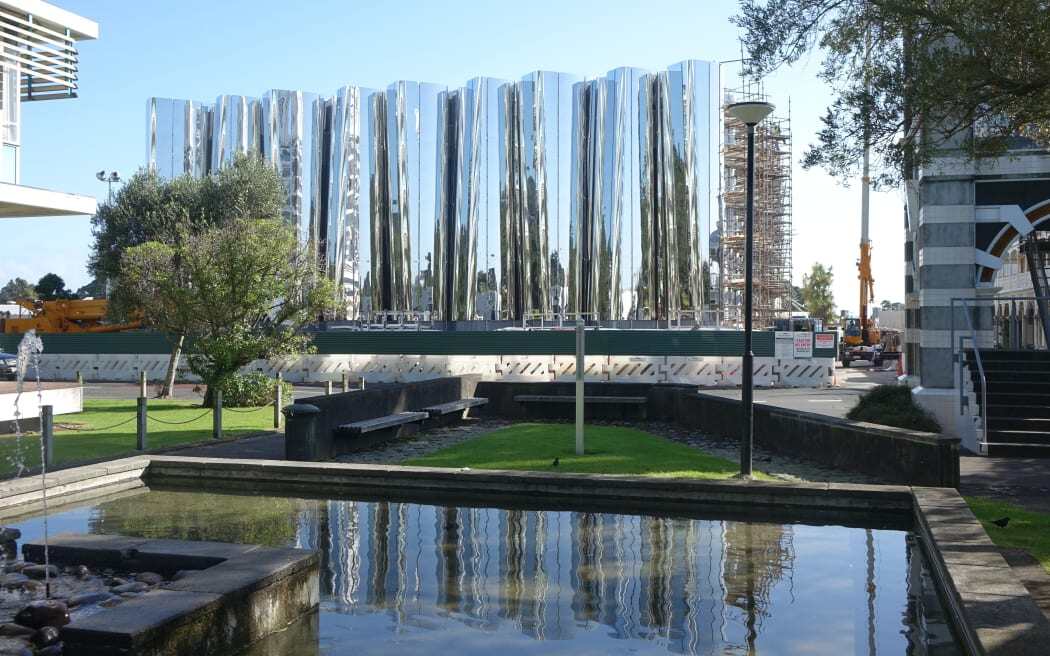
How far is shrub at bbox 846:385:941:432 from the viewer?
1445 centimetres

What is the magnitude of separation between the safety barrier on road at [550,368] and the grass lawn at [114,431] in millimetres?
9694

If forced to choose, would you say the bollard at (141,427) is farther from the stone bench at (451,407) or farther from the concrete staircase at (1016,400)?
the concrete staircase at (1016,400)

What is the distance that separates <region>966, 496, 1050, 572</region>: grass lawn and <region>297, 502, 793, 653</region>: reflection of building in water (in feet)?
6.28

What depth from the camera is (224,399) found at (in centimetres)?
2242

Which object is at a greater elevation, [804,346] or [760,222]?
[760,222]

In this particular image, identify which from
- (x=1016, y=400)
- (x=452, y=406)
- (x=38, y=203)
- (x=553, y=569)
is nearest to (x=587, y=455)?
(x=452, y=406)

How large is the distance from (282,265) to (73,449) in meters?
8.22

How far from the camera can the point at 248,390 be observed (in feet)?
73.7

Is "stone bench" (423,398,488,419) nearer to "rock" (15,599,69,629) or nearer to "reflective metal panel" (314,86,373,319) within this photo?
"rock" (15,599,69,629)

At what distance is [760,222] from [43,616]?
4642 centimetres

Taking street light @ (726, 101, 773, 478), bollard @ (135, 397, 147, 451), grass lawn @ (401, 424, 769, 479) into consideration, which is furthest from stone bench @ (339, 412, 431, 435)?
street light @ (726, 101, 773, 478)

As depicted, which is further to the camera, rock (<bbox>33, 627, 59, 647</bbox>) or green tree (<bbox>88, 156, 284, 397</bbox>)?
green tree (<bbox>88, 156, 284, 397</bbox>)

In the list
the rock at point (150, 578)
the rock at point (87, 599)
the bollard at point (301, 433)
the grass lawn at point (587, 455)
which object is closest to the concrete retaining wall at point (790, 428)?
the grass lawn at point (587, 455)

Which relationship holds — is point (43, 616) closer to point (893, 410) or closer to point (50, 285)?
point (893, 410)
